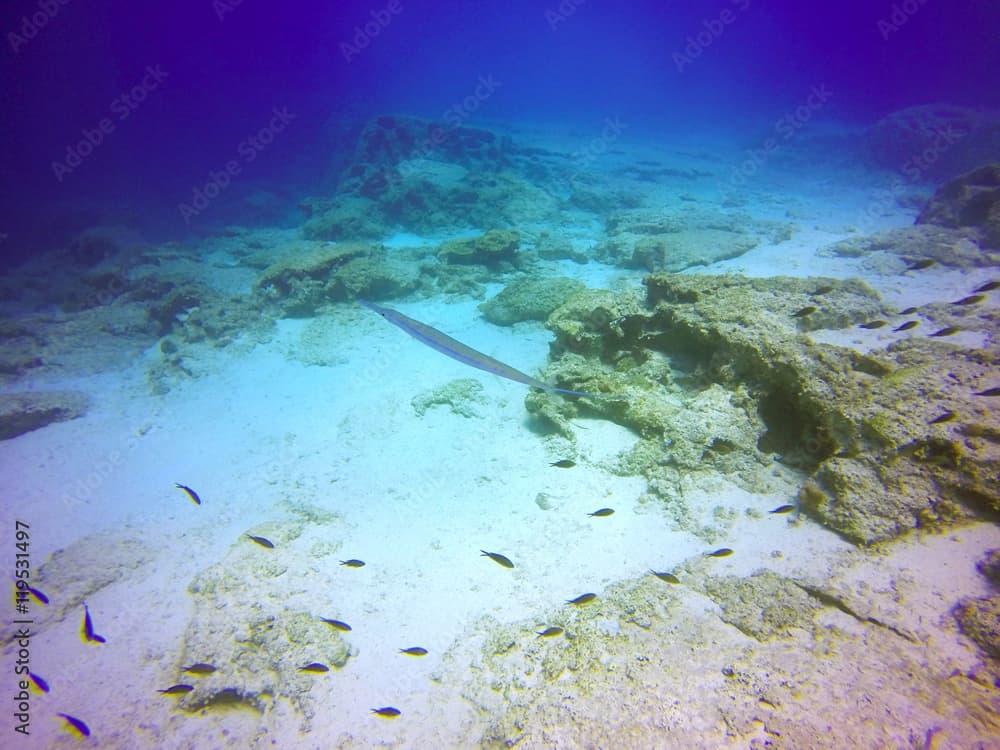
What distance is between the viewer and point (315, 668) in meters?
3.36

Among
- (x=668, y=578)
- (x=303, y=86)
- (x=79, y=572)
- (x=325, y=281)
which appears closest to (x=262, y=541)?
(x=79, y=572)

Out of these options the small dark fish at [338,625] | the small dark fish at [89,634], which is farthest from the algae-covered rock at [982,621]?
the small dark fish at [89,634]

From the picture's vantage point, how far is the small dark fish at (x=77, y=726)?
313cm

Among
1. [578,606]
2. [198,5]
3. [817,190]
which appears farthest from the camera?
[198,5]

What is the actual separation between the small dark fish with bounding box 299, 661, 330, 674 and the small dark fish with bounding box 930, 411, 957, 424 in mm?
6112

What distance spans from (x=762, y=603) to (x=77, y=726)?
220 inches

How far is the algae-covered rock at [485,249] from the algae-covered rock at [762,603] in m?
9.96

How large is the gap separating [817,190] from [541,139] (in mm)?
19645

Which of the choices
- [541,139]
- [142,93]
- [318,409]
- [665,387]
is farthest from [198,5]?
[665,387]

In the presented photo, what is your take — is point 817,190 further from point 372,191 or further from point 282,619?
point 282,619

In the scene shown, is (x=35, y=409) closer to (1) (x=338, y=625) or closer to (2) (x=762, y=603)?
(1) (x=338, y=625)

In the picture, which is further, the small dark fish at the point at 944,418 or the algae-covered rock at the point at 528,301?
the algae-covered rock at the point at 528,301

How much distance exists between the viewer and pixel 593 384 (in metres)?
5.60

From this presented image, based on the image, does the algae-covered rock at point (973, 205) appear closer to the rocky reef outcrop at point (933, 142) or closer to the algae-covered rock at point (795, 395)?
the algae-covered rock at point (795, 395)
